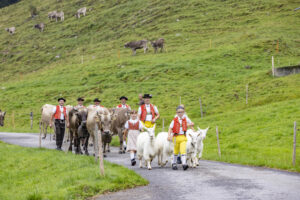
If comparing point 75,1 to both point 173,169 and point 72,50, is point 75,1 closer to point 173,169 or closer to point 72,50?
point 72,50

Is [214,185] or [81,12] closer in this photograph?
[214,185]

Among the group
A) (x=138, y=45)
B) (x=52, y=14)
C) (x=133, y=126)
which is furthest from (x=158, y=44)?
(x=52, y=14)

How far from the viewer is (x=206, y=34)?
62.7 meters

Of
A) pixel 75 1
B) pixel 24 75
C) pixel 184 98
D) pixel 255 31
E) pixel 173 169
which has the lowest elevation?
pixel 173 169

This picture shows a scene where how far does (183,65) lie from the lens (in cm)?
4800

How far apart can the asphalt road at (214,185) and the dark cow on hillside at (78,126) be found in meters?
4.22

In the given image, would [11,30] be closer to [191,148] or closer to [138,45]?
[138,45]

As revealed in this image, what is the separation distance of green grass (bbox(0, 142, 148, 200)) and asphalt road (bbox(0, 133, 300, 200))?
22.4 inches

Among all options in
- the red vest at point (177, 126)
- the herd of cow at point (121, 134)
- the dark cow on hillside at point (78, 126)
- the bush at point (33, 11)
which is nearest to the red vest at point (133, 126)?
the herd of cow at point (121, 134)

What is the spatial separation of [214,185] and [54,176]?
17.9ft

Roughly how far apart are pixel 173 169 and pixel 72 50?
6134cm

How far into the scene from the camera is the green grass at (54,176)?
428 inches

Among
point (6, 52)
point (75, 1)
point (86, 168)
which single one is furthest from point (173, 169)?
point (75, 1)

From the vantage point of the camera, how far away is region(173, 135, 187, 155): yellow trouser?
14.1 meters
